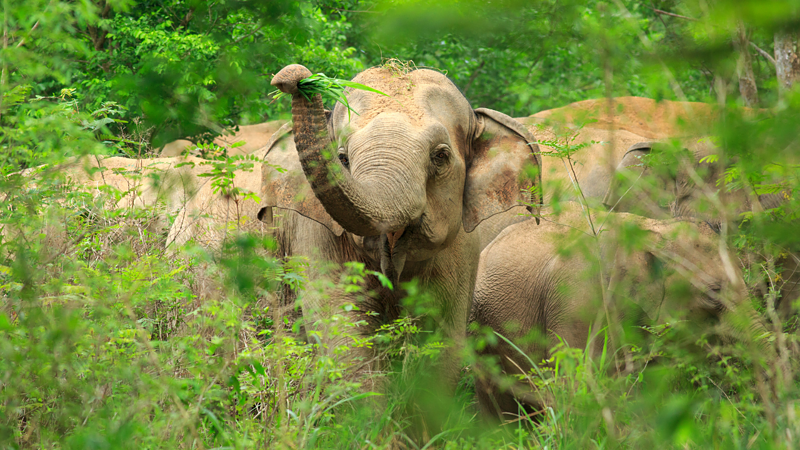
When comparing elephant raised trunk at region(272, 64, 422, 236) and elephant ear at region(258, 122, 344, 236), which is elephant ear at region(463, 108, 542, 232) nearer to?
elephant ear at region(258, 122, 344, 236)

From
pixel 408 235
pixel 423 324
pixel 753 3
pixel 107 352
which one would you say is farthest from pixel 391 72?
pixel 753 3

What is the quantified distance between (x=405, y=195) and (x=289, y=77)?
2.72ft

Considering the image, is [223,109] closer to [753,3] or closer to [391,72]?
[753,3]

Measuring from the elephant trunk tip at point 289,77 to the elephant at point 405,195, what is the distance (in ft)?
1.39

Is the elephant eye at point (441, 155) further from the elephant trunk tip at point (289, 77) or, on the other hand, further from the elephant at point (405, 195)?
the elephant trunk tip at point (289, 77)

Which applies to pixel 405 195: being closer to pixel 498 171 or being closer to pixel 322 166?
pixel 322 166

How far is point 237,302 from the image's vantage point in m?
2.74

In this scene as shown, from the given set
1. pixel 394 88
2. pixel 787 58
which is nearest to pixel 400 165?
pixel 394 88

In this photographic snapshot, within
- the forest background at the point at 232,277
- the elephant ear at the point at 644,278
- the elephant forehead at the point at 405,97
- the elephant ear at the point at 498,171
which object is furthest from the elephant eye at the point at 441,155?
the elephant ear at the point at 644,278

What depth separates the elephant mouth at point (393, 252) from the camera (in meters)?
3.63

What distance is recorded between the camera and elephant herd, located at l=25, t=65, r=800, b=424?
320 cm

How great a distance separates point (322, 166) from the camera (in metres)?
2.88

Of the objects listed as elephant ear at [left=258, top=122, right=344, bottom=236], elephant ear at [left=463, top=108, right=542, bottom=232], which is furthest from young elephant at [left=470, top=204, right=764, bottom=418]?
elephant ear at [left=258, top=122, right=344, bottom=236]

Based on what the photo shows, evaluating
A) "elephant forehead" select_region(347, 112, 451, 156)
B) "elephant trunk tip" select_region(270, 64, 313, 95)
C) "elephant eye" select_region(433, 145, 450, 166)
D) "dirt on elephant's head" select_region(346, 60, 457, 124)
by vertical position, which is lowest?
"elephant eye" select_region(433, 145, 450, 166)
